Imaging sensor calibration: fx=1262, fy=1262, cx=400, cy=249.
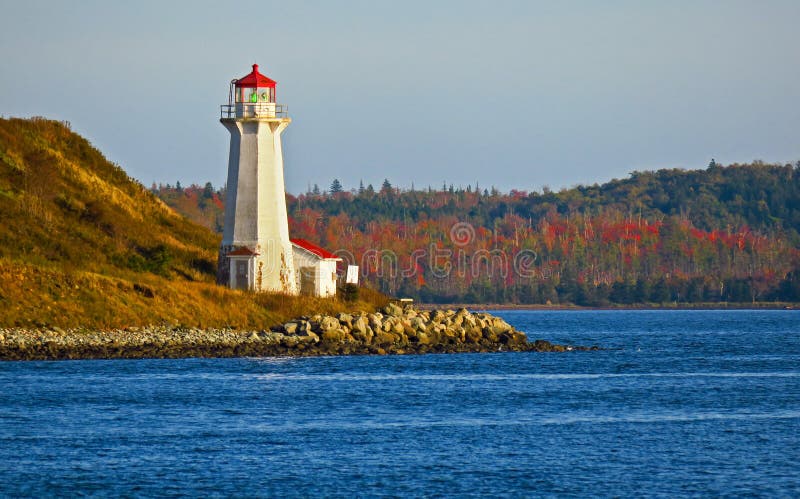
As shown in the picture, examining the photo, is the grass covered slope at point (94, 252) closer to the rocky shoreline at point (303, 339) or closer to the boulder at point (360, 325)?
the rocky shoreline at point (303, 339)

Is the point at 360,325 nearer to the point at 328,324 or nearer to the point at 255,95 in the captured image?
the point at 328,324

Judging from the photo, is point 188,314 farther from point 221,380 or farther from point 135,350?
point 221,380

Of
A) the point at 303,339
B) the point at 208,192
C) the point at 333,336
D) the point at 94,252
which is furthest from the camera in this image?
the point at 208,192

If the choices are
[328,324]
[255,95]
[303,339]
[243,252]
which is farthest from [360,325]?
[255,95]

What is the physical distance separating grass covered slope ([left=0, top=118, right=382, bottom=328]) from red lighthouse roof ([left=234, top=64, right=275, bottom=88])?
8.49 m

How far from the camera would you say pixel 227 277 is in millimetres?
56156

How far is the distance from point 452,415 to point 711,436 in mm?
7154

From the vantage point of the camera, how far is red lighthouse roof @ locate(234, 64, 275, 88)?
55.0 meters

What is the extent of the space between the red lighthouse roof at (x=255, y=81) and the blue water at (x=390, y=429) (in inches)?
512

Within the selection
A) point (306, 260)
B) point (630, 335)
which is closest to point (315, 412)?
point (306, 260)

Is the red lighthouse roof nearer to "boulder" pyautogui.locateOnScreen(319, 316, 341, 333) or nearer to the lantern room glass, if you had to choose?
the lantern room glass

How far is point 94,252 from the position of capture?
56.2 m

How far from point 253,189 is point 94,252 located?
7.77 meters

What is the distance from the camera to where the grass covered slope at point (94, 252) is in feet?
157
